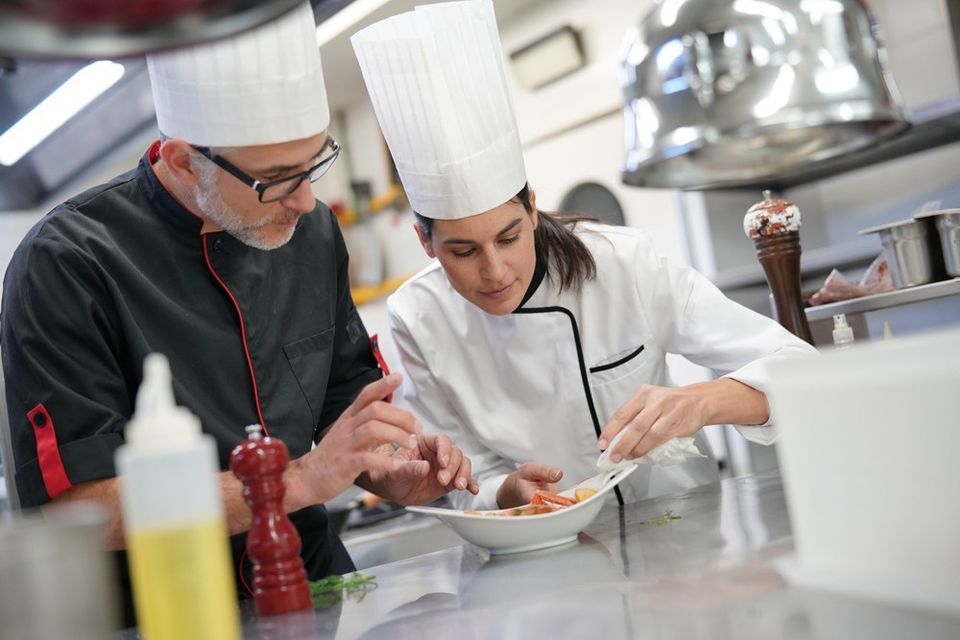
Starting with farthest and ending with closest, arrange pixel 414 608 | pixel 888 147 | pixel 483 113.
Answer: pixel 888 147
pixel 483 113
pixel 414 608

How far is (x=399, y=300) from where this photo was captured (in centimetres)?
222

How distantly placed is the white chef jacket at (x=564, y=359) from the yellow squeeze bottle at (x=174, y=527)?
4.20 ft

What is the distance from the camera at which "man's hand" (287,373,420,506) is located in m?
1.36

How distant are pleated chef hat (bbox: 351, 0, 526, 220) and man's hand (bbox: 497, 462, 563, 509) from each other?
20.5 inches

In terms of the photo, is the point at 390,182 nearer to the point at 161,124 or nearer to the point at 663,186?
the point at 161,124

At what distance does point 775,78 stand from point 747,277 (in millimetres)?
2681

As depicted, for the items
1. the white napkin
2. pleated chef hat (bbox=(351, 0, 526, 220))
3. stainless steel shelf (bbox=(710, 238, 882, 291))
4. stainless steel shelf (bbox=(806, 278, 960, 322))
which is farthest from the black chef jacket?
stainless steel shelf (bbox=(710, 238, 882, 291))

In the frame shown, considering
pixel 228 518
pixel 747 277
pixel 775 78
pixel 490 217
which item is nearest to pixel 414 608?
pixel 228 518

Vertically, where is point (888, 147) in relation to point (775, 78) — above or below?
above

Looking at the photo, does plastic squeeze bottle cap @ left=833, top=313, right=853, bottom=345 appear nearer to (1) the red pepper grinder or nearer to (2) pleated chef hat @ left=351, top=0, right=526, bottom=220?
(2) pleated chef hat @ left=351, top=0, right=526, bottom=220

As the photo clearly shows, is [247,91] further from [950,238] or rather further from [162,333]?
[950,238]

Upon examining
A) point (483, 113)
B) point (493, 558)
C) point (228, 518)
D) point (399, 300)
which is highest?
point (483, 113)

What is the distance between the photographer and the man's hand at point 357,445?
1.36 m

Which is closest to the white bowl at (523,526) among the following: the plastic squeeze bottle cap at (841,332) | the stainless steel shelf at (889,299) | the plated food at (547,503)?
the plated food at (547,503)
